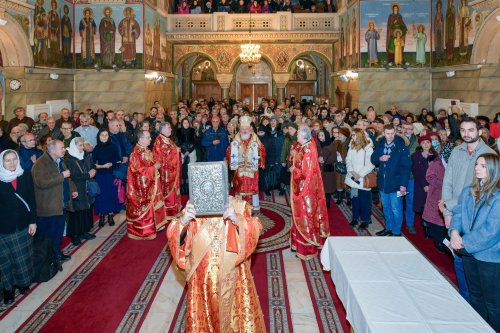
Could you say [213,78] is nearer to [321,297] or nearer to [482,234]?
[321,297]

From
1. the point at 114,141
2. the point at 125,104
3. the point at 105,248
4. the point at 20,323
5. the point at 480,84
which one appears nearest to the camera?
the point at 20,323

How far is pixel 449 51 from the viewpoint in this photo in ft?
49.7

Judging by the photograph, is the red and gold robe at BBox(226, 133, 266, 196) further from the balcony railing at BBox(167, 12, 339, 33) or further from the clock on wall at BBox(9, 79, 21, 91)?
the balcony railing at BBox(167, 12, 339, 33)

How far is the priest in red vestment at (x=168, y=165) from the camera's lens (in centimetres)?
807

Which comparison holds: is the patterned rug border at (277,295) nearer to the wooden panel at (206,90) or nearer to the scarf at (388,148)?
the scarf at (388,148)

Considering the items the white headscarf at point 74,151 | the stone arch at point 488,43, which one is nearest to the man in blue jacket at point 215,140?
the white headscarf at point 74,151

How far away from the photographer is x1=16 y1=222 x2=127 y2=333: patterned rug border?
4654mm

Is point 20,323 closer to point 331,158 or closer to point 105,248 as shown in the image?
point 105,248

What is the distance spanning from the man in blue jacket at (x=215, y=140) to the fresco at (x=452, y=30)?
8.10m

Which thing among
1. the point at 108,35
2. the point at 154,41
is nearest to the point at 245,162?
the point at 108,35

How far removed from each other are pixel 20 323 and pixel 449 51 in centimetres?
1475

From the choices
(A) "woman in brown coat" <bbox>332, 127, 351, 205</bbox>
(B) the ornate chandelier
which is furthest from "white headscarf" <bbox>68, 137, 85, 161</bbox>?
(B) the ornate chandelier

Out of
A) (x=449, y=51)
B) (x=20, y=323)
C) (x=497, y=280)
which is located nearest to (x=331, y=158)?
(x=497, y=280)

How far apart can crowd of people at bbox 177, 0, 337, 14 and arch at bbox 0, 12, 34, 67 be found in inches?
391
